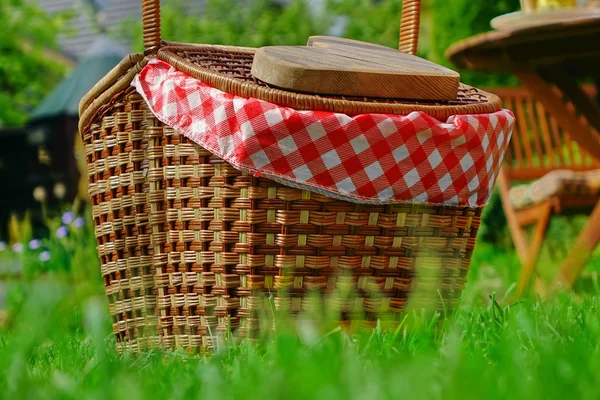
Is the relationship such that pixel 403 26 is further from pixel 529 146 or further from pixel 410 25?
pixel 529 146

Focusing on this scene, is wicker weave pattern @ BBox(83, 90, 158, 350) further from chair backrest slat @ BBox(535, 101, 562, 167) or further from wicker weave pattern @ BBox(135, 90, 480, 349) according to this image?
chair backrest slat @ BBox(535, 101, 562, 167)

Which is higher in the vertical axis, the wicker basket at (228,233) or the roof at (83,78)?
the wicker basket at (228,233)

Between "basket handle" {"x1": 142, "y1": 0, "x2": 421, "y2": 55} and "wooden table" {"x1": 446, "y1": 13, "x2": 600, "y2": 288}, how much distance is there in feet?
1.59

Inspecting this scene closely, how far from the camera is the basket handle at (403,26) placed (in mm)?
1602

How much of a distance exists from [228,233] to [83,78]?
783 cm

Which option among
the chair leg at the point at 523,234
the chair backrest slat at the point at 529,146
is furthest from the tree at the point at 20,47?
the chair leg at the point at 523,234

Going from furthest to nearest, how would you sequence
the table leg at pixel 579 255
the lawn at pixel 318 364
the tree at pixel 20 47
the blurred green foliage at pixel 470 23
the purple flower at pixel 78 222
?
the tree at pixel 20 47 < the blurred green foliage at pixel 470 23 < the purple flower at pixel 78 222 < the table leg at pixel 579 255 < the lawn at pixel 318 364

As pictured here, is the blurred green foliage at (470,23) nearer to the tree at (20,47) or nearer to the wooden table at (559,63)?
the wooden table at (559,63)

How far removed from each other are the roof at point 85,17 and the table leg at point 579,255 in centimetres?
1156

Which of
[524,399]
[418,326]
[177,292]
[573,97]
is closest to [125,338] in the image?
[177,292]

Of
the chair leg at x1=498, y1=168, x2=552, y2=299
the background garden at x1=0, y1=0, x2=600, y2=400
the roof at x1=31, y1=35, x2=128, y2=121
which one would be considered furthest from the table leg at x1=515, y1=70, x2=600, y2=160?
the roof at x1=31, y1=35, x2=128, y2=121

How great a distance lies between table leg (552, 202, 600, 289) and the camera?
90.8 inches

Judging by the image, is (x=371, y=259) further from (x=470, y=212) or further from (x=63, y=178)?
(x=63, y=178)

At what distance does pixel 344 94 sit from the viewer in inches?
55.7
